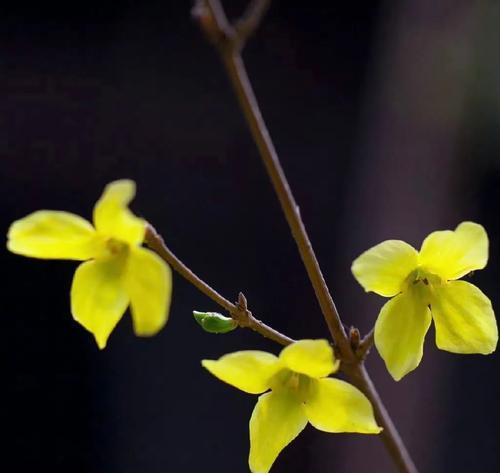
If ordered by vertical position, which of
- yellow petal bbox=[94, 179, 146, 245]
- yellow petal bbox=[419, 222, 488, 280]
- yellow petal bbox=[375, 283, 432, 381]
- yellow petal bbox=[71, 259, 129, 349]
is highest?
yellow petal bbox=[94, 179, 146, 245]

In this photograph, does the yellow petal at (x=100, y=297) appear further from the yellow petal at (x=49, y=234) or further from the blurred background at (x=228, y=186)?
the blurred background at (x=228, y=186)

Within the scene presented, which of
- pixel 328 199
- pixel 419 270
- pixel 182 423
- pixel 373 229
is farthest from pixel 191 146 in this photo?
pixel 419 270

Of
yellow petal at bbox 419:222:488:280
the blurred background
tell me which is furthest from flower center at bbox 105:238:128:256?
the blurred background

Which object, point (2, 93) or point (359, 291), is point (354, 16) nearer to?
point (359, 291)

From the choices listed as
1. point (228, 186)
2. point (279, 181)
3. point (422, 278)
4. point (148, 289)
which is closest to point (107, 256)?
point (148, 289)

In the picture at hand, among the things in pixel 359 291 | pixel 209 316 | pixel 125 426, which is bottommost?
pixel 125 426

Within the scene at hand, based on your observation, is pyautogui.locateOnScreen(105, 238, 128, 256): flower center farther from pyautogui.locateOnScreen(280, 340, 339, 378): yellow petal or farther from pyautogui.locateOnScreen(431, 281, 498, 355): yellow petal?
pyautogui.locateOnScreen(431, 281, 498, 355): yellow petal

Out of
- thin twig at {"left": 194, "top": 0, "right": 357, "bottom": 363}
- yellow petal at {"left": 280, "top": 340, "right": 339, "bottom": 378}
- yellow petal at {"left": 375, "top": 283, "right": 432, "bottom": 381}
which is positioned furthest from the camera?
yellow petal at {"left": 375, "top": 283, "right": 432, "bottom": 381}
